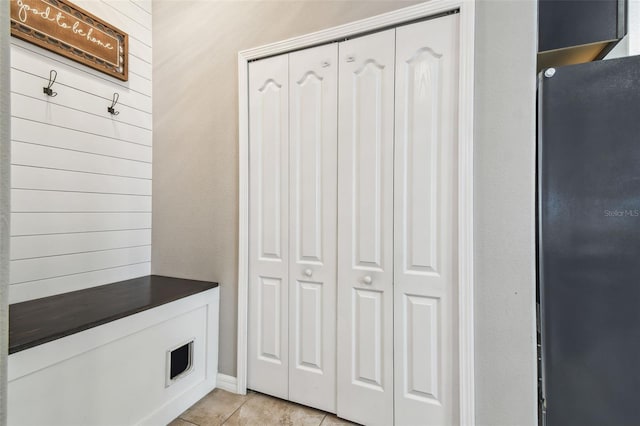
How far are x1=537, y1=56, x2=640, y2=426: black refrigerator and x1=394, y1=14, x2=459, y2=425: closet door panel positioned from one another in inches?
14.8

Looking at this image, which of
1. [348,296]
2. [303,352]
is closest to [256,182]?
[348,296]

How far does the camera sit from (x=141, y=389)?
4.88 ft

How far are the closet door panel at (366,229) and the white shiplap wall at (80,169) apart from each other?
5.05 ft

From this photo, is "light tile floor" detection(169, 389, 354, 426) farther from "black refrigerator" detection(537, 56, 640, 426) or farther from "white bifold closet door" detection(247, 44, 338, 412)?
"black refrigerator" detection(537, 56, 640, 426)

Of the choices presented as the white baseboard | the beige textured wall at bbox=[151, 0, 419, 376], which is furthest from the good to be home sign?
the white baseboard

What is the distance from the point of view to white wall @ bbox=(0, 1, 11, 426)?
497mm

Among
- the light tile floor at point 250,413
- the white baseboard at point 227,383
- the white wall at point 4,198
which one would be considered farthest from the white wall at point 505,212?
the white wall at point 4,198

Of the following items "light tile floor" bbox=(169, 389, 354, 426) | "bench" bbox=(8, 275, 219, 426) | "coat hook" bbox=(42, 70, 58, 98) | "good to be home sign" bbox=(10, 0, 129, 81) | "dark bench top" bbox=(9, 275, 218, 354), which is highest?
"good to be home sign" bbox=(10, 0, 129, 81)

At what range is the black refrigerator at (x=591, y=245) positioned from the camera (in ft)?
3.54

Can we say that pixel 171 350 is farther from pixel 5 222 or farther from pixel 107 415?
pixel 5 222

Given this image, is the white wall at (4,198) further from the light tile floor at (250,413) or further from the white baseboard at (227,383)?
the white baseboard at (227,383)

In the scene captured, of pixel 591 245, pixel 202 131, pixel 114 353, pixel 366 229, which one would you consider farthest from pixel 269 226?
pixel 591 245

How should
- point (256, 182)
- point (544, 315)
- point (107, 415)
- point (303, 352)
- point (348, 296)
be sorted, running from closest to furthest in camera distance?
point (544, 315), point (107, 415), point (348, 296), point (303, 352), point (256, 182)

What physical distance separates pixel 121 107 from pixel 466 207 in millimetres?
2293
